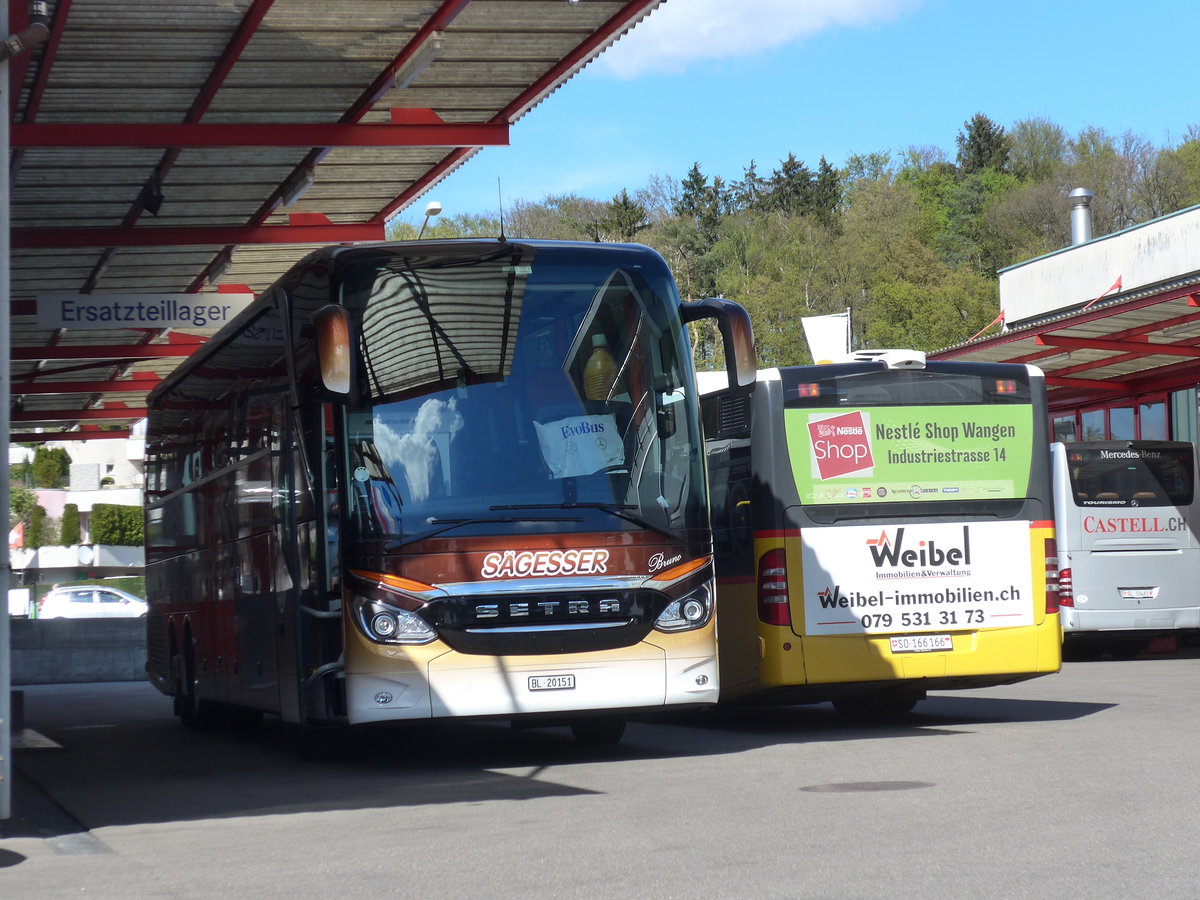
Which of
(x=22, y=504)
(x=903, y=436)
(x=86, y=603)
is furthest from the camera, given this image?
(x=22, y=504)

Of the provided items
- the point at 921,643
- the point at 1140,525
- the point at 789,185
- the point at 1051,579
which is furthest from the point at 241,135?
the point at 789,185

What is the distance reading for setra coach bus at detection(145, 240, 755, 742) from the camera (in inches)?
430

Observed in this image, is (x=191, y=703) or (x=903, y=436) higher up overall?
(x=903, y=436)

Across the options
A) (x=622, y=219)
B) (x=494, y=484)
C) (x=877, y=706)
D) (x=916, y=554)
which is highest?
(x=622, y=219)

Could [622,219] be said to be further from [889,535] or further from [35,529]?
[889,535]

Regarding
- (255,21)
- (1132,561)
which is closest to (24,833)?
(255,21)

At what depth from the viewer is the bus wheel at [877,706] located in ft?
49.8

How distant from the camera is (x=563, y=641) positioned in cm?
1116

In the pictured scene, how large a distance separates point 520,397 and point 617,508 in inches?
37.3

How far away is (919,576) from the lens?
13.3m

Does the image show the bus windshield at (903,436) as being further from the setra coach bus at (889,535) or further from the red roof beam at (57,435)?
the red roof beam at (57,435)

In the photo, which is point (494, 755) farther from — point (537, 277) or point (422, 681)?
point (537, 277)

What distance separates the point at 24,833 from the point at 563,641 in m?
3.55

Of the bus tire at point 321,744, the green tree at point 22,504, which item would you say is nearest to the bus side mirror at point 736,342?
the bus tire at point 321,744
